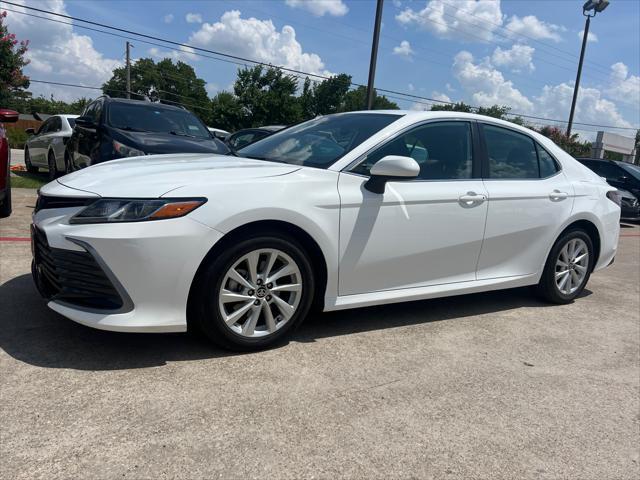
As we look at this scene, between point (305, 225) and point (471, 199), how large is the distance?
143 cm

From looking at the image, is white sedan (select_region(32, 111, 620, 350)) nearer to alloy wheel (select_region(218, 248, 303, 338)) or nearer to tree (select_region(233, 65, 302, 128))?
alloy wheel (select_region(218, 248, 303, 338))

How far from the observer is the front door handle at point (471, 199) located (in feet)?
12.5

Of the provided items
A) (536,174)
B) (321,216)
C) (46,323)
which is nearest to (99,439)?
(46,323)

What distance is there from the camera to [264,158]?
3.77 metres

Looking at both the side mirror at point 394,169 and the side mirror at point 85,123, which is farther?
the side mirror at point 85,123

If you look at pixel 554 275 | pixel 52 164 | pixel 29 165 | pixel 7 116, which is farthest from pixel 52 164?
pixel 554 275

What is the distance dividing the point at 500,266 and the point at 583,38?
2391cm

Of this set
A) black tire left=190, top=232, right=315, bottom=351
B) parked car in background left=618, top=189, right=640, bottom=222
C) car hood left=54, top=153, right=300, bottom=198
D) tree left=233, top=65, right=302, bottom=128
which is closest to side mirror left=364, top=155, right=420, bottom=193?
car hood left=54, top=153, right=300, bottom=198

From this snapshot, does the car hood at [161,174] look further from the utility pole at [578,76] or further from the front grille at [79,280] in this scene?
the utility pole at [578,76]

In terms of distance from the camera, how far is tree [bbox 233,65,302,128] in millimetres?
50906

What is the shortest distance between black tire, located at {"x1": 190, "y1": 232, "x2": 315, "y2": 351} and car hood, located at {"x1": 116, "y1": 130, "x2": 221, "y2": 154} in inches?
156

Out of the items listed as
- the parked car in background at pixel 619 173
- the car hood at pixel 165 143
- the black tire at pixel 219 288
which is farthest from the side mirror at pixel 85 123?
the parked car in background at pixel 619 173

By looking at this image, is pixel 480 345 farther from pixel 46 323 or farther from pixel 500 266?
pixel 46 323

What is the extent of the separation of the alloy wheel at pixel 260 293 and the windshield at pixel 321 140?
2.48ft
